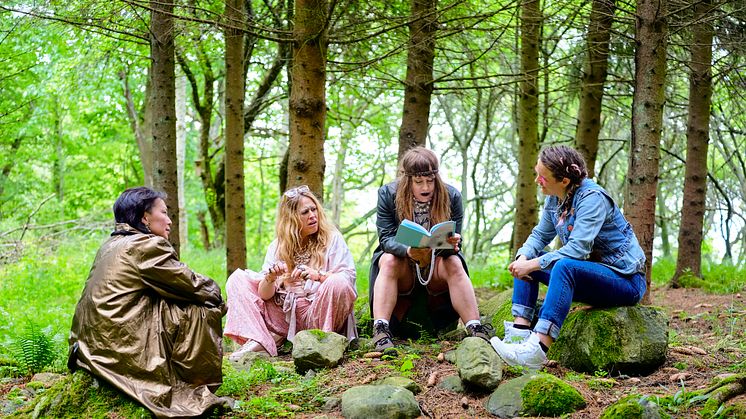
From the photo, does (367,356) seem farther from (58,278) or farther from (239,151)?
(58,278)

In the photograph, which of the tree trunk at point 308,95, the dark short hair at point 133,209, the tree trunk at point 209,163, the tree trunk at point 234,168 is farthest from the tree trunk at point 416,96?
the tree trunk at point 209,163

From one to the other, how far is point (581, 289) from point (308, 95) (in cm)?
296

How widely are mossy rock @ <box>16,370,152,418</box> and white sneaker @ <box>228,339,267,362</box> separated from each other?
135cm

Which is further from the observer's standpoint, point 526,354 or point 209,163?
point 209,163

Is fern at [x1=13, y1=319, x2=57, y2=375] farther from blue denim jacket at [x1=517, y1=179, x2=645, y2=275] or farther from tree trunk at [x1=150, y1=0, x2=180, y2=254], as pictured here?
blue denim jacket at [x1=517, y1=179, x2=645, y2=275]

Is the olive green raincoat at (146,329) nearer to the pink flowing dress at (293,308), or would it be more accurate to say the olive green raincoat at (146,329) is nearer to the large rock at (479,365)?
the pink flowing dress at (293,308)

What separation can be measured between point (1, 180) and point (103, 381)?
19699 millimetres

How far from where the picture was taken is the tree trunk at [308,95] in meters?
5.87

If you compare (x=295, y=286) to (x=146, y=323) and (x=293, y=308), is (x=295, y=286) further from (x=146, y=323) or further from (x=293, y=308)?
(x=146, y=323)

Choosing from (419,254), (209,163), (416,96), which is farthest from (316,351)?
(209,163)

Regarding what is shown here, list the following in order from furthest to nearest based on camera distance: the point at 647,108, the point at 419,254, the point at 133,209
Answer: the point at 647,108
the point at 419,254
the point at 133,209

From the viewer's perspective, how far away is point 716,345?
486 cm

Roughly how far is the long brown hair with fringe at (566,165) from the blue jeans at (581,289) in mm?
534

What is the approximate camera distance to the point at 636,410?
10.4ft
